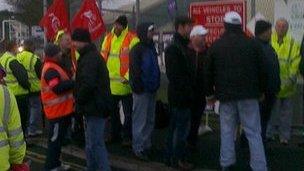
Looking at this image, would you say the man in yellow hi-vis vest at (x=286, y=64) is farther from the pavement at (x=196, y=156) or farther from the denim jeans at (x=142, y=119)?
the denim jeans at (x=142, y=119)

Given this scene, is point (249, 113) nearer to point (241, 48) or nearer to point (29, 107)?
point (241, 48)

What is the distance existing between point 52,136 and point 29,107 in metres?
3.58

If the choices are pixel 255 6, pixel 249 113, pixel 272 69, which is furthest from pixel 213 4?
pixel 249 113

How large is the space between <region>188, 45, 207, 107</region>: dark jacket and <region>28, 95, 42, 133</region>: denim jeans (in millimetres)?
3960

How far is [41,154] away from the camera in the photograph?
12367 millimetres

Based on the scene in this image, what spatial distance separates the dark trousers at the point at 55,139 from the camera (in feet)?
32.9

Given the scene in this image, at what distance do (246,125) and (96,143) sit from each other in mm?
1834

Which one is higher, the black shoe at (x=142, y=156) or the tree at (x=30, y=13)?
the tree at (x=30, y=13)

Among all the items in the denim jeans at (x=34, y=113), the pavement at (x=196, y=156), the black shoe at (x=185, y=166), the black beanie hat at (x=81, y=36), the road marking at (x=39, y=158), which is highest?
the black beanie hat at (x=81, y=36)

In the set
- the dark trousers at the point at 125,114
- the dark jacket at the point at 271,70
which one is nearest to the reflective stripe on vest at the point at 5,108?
the dark jacket at the point at 271,70

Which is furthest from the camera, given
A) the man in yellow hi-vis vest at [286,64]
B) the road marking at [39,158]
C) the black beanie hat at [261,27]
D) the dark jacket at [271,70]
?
the man in yellow hi-vis vest at [286,64]

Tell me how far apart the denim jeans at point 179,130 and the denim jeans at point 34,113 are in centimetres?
422

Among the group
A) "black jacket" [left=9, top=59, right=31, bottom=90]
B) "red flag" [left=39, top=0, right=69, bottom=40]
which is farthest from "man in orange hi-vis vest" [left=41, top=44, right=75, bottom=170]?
"red flag" [left=39, top=0, right=69, bottom=40]

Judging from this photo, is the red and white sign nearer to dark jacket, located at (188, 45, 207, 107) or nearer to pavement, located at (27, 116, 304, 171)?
dark jacket, located at (188, 45, 207, 107)
